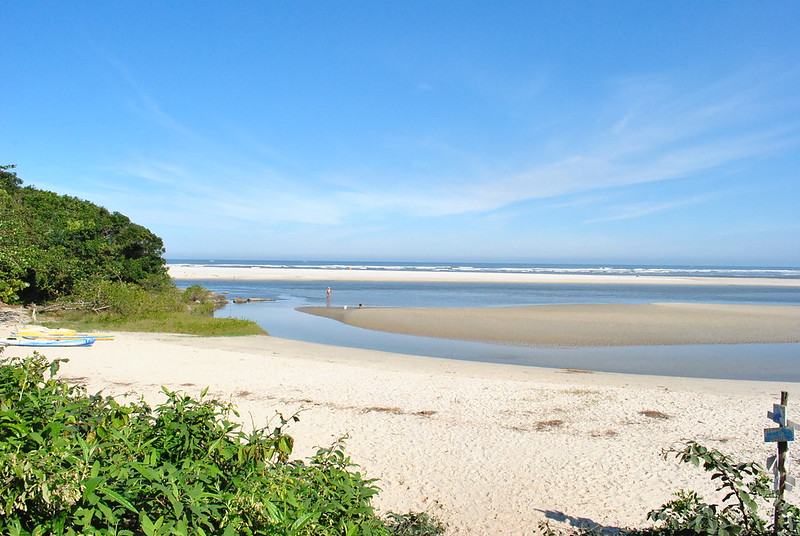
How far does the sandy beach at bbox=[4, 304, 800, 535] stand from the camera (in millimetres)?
5859

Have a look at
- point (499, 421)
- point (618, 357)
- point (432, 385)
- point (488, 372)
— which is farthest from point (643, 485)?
point (618, 357)

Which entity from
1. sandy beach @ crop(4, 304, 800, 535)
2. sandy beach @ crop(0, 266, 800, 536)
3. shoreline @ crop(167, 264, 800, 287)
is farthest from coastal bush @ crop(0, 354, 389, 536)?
shoreline @ crop(167, 264, 800, 287)

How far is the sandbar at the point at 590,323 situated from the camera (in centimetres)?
2092

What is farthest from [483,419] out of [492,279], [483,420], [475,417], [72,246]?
[492,279]

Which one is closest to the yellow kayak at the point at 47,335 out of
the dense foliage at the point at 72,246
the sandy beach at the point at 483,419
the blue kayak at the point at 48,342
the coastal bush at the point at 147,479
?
the blue kayak at the point at 48,342

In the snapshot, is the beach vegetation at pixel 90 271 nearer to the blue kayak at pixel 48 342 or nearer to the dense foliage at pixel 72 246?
the dense foliage at pixel 72 246

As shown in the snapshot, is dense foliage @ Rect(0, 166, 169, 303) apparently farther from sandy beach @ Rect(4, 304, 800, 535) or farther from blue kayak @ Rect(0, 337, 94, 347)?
sandy beach @ Rect(4, 304, 800, 535)

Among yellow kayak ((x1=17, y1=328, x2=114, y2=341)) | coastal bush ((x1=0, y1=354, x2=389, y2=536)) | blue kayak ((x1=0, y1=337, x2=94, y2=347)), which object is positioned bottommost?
blue kayak ((x1=0, y1=337, x2=94, y2=347))

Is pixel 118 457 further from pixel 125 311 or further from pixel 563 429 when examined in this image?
pixel 125 311

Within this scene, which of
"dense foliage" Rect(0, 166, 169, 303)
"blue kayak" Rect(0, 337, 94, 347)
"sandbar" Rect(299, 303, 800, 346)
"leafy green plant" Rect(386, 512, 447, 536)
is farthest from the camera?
"sandbar" Rect(299, 303, 800, 346)

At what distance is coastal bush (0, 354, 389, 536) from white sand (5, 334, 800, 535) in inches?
119

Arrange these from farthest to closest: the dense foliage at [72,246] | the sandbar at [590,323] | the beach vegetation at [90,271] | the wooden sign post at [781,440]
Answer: the sandbar at [590,323] < the dense foliage at [72,246] < the beach vegetation at [90,271] < the wooden sign post at [781,440]

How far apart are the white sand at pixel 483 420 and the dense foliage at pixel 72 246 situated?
808 cm

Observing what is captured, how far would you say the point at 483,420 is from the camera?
28.7ft
